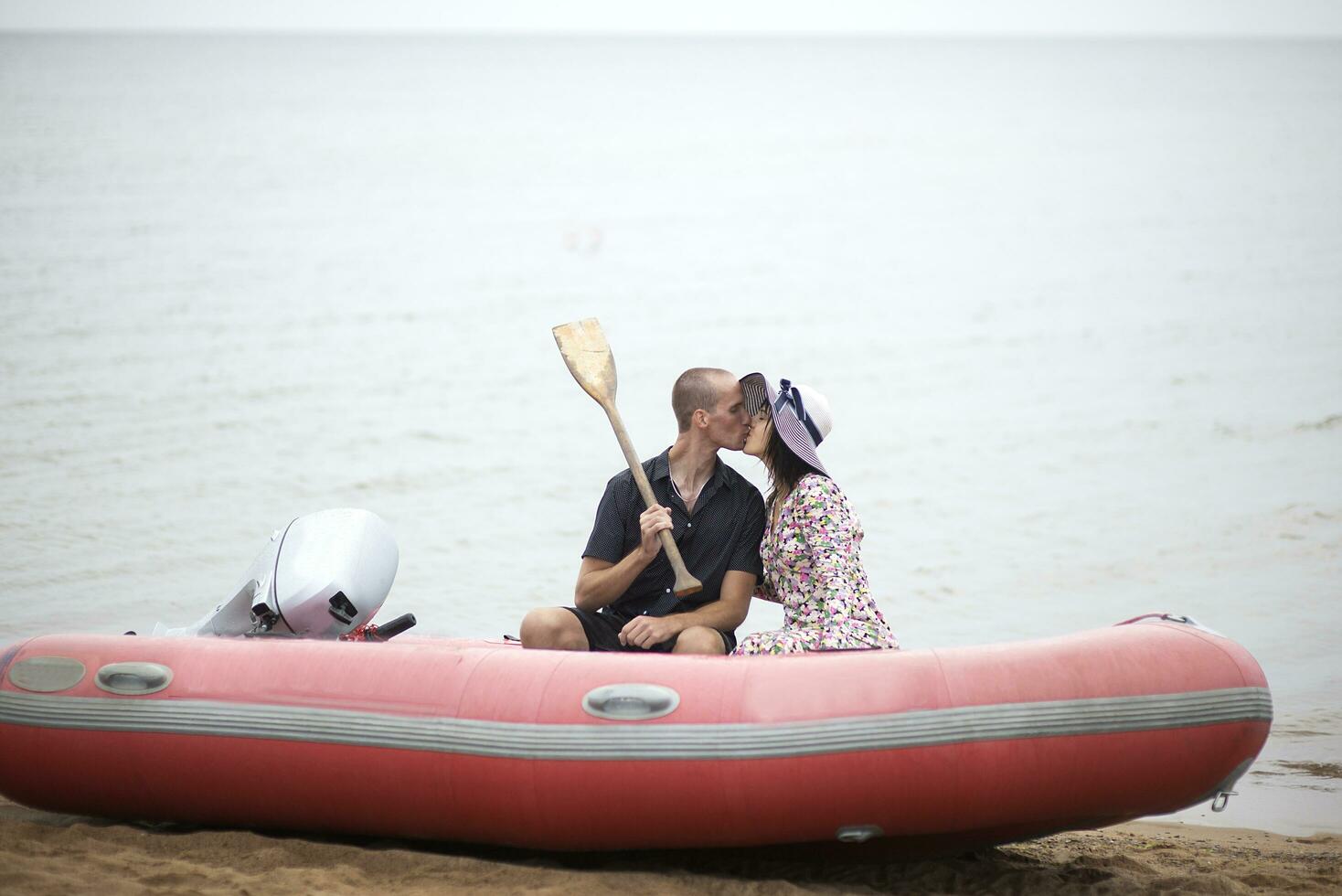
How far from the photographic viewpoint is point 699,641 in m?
3.54

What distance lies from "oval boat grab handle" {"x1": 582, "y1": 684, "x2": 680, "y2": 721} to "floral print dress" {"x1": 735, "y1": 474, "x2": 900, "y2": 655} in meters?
0.36

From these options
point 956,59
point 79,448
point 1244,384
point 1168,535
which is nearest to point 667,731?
point 1168,535

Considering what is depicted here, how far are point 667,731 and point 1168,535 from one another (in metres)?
5.70

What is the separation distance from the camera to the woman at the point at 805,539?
344cm

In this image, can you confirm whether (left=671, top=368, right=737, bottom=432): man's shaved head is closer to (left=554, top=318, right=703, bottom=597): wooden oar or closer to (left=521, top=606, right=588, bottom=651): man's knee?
(left=554, top=318, right=703, bottom=597): wooden oar

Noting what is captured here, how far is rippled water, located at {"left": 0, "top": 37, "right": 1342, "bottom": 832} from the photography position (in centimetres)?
744

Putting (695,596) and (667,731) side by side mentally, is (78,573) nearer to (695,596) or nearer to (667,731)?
(695,596)

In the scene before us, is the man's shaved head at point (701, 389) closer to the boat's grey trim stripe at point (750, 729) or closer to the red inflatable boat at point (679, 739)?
the red inflatable boat at point (679, 739)

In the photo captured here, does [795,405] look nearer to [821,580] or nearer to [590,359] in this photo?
[821,580]

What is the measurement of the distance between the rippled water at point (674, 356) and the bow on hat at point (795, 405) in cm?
191

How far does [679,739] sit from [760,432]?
872mm

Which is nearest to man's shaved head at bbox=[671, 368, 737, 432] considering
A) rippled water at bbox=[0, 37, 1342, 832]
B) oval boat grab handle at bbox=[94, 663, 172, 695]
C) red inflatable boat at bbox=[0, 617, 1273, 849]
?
red inflatable boat at bbox=[0, 617, 1273, 849]

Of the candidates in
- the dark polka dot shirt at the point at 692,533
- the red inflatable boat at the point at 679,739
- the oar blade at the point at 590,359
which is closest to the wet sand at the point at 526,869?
the red inflatable boat at the point at 679,739

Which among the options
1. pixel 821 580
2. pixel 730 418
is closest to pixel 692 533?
pixel 730 418
